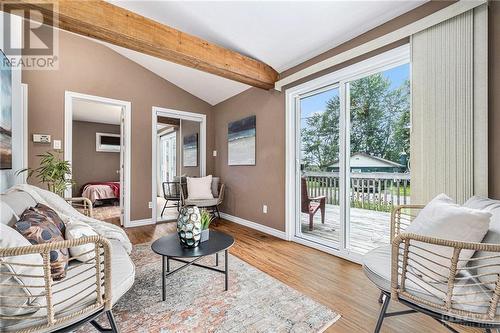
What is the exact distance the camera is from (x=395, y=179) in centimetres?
237

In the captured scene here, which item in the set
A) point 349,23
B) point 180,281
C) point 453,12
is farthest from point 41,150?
point 453,12

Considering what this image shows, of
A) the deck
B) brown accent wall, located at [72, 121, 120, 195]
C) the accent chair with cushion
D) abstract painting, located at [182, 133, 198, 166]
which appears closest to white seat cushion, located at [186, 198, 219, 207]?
the accent chair with cushion

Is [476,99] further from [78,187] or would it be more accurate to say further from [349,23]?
[78,187]

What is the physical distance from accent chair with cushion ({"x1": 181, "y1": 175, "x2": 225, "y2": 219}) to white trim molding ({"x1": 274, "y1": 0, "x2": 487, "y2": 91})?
234cm

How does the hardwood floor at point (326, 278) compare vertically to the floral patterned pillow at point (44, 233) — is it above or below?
below

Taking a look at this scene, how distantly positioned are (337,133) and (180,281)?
2301mm

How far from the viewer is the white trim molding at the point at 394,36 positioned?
1.67 m

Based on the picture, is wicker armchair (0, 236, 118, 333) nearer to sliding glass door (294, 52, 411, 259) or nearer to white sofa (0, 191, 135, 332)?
white sofa (0, 191, 135, 332)

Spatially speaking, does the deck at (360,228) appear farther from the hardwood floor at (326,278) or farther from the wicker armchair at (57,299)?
the wicker armchair at (57,299)

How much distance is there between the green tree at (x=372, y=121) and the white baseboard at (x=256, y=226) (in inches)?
44.4

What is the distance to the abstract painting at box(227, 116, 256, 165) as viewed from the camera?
3.85 m

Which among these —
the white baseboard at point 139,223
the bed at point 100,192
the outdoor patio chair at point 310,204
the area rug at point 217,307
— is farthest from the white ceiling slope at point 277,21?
the bed at point 100,192

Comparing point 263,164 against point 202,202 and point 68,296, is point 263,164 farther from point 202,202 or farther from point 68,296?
point 68,296

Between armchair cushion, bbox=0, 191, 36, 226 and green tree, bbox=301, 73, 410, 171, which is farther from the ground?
green tree, bbox=301, 73, 410, 171
